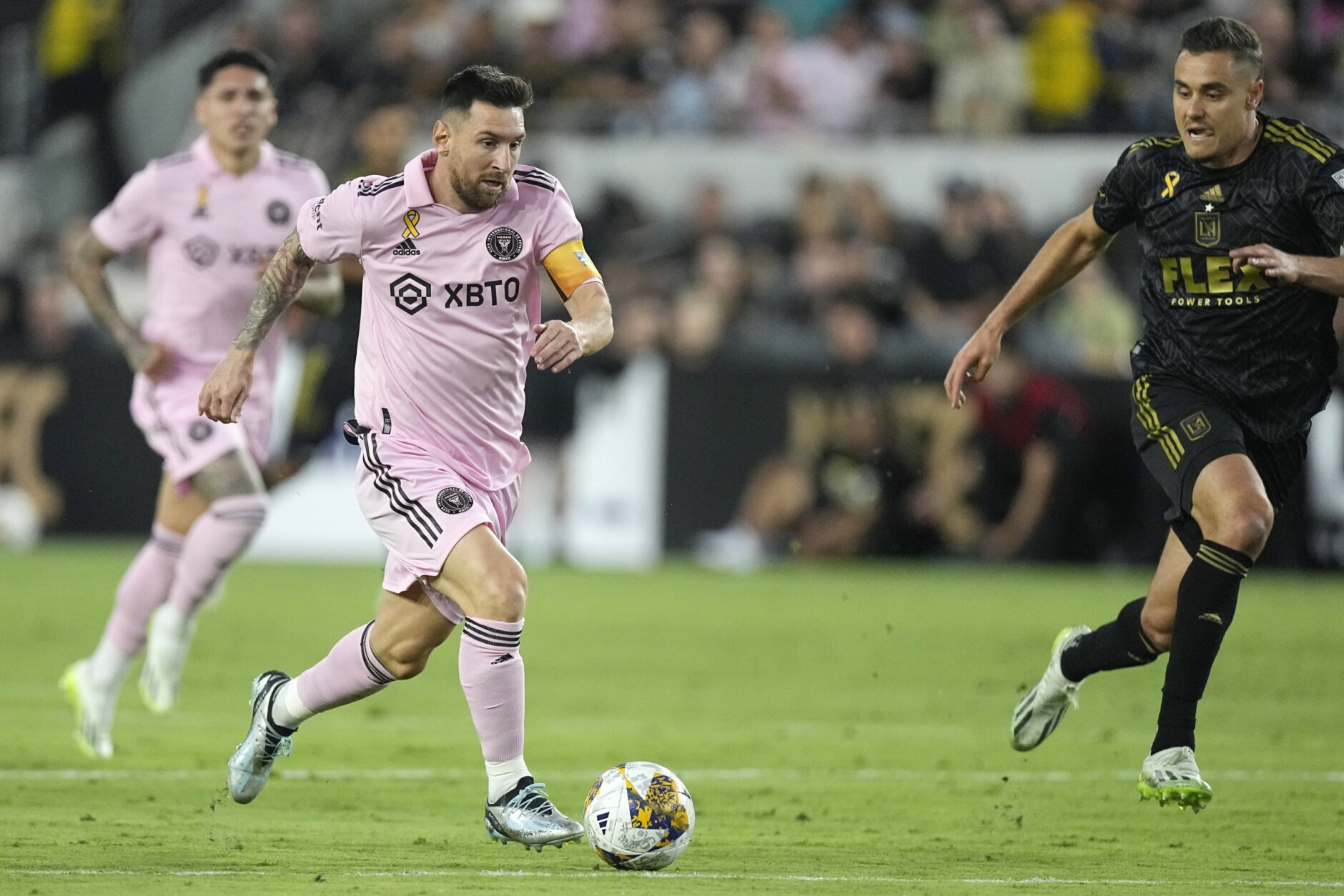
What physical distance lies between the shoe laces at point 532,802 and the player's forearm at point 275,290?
171 centimetres

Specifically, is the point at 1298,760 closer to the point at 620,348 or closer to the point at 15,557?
the point at 620,348

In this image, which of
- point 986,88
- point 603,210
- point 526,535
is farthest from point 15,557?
point 986,88

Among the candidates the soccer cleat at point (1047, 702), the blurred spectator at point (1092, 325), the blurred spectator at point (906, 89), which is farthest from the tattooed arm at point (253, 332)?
the blurred spectator at point (906, 89)

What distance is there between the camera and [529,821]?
6230 millimetres

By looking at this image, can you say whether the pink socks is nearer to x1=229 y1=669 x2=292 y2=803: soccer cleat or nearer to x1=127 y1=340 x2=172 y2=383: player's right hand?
x1=229 y1=669 x2=292 y2=803: soccer cleat

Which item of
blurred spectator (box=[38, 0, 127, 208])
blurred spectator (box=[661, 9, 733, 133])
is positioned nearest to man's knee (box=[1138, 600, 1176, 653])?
blurred spectator (box=[661, 9, 733, 133])

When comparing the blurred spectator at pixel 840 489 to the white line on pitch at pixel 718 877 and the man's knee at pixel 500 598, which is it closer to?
the man's knee at pixel 500 598

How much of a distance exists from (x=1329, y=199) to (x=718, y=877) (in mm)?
2925

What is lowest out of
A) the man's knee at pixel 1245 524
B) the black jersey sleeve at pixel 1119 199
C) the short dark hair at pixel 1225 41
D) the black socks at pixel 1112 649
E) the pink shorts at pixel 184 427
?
the black socks at pixel 1112 649

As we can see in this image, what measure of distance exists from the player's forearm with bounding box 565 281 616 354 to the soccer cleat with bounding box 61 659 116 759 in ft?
10.4

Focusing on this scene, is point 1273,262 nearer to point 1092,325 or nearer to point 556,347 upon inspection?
point 556,347

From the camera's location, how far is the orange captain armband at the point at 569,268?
6.59m

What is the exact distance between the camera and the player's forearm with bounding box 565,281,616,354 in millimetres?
6234

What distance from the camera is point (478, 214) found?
21.7ft
